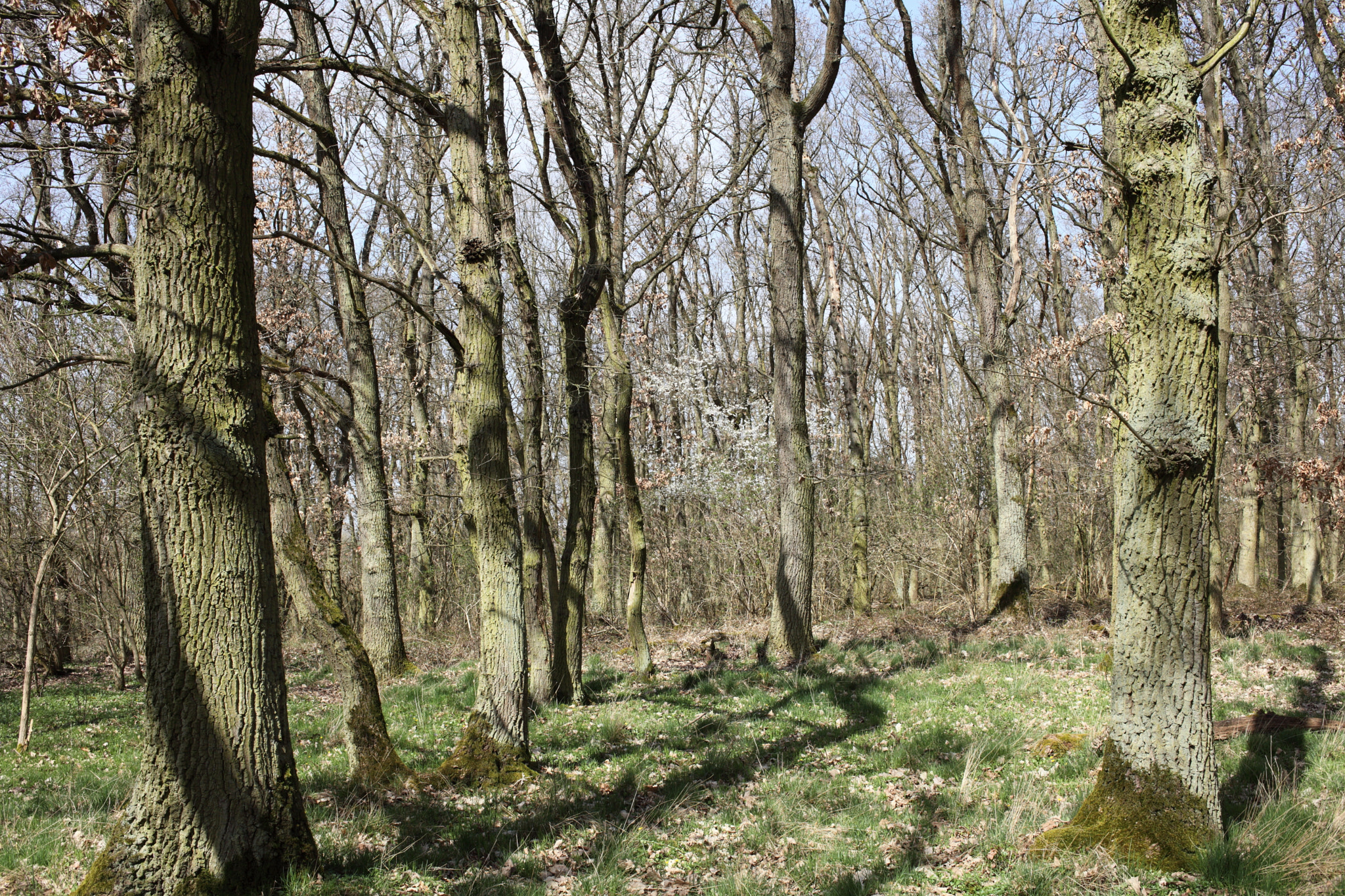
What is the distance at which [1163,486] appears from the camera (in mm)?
4238

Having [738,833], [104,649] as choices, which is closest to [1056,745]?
[738,833]

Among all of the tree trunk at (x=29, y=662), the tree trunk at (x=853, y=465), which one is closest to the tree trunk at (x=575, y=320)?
the tree trunk at (x=29, y=662)

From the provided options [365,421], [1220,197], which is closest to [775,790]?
[1220,197]

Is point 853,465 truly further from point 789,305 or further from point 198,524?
point 198,524

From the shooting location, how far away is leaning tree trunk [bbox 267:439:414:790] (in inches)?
226

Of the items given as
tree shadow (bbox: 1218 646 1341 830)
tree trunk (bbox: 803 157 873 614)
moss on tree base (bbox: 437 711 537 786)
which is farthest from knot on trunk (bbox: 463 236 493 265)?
tree trunk (bbox: 803 157 873 614)

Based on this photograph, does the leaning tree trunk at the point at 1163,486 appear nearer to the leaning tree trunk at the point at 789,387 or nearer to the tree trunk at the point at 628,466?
the tree trunk at the point at 628,466

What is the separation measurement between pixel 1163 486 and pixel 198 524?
4.98 meters

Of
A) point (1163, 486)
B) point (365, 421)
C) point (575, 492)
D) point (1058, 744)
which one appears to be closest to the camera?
point (1163, 486)

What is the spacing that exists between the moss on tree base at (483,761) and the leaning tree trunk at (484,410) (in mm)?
17

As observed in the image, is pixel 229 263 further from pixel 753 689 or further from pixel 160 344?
pixel 753 689

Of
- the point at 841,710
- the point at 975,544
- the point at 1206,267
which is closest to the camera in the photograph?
the point at 1206,267

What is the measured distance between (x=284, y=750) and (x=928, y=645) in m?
9.65

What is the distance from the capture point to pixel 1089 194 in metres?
10.2
